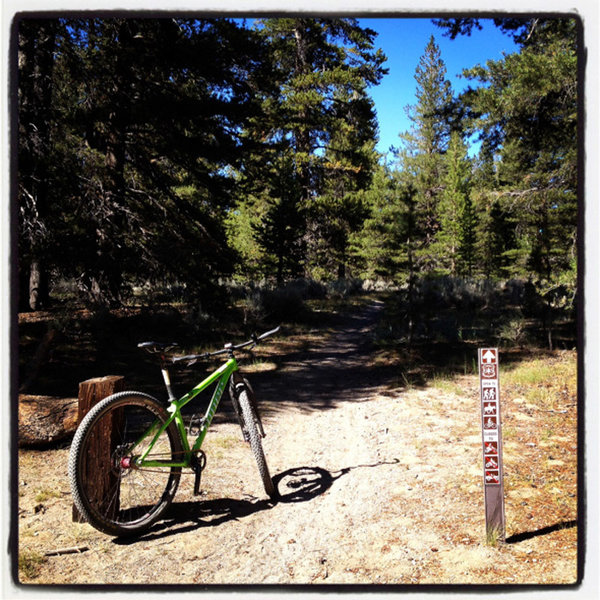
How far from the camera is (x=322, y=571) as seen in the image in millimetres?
2129

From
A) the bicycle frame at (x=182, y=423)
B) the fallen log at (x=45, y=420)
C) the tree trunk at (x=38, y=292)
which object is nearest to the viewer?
the bicycle frame at (x=182, y=423)

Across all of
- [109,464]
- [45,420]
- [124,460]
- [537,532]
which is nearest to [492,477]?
[537,532]

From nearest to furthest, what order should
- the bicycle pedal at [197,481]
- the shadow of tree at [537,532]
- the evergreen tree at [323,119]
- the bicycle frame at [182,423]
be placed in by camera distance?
the shadow of tree at [537,532]
the bicycle frame at [182,423]
the bicycle pedal at [197,481]
the evergreen tree at [323,119]

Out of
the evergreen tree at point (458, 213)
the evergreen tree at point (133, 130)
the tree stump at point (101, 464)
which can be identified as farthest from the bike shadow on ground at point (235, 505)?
the evergreen tree at point (458, 213)

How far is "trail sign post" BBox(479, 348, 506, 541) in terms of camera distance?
230 cm

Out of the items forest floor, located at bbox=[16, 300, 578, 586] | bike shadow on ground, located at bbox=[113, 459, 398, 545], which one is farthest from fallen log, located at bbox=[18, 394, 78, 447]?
bike shadow on ground, located at bbox=[113, 459, 398, 545]

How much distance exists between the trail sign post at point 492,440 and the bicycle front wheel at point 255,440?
1.58 m

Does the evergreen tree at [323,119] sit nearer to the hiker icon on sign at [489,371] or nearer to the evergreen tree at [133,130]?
the evergreen tree at [133,130]

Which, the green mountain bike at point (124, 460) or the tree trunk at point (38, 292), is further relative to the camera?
the tree trunk at point (38, 292)

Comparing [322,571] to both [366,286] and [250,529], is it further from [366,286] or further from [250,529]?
[366,286]

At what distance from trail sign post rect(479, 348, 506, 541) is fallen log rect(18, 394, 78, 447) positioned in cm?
354

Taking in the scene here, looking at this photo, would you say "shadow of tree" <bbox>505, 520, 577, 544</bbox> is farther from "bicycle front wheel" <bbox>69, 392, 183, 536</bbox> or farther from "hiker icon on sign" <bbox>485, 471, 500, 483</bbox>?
"bicycle front wheel" <bbox>69, 392, 183, 536</bbox>

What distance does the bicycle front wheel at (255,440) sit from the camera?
314cm

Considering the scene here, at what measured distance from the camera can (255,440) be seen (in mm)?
3146
